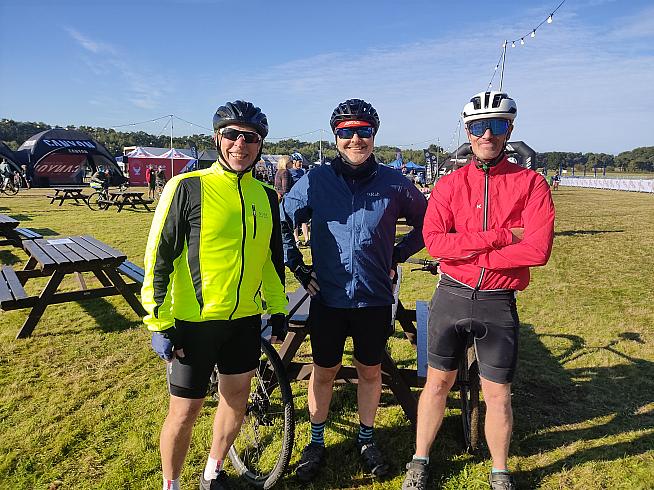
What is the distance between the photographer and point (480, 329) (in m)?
2.60

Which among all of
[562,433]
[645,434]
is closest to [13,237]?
[562,433]

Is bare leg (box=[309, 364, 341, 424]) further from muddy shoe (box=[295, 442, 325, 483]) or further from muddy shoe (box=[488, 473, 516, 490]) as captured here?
muddy shoe (box=[488, 473, 516, 490])

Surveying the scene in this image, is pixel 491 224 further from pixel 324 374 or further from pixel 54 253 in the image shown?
pixel 54 253

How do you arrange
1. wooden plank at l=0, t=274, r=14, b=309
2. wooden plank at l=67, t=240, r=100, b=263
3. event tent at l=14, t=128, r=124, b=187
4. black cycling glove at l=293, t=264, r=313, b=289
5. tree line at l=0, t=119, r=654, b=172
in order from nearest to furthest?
black cycling glove at l=293, t=264, r=313, b=289 → wooden plank at l=0, t=274, r=14, b=309 → wooden plank at l=67, t=240, r=100, b=263 → event tent at l=14, t=128, r=124, b=187 → tree line at l=0, t=119, r=654, b=172

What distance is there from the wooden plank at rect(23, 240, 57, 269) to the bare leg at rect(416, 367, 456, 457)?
4584 millimetres

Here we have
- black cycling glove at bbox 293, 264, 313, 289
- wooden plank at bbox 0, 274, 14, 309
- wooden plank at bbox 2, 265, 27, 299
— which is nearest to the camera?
black cycling glove at bbox 293, 264, 313, 289

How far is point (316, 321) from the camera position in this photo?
9.37ft

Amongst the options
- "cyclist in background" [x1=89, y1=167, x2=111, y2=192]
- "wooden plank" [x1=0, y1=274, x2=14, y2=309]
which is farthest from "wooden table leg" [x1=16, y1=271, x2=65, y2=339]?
"cyclist in background" [x1=89, y1=167, x2=111, y2=192]

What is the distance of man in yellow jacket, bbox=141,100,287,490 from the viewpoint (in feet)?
7.39

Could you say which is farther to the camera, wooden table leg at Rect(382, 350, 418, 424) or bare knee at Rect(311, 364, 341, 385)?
wooden table leg at Rect(382, 350, 418, 424)

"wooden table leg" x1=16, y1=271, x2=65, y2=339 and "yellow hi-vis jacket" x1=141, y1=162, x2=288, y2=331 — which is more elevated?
"yellow hi-vis jacket" x1=141, y1=162, x2=288, y2=331

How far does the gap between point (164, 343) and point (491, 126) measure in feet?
7.49

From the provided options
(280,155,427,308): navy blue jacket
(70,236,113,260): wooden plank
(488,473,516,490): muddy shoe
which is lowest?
(488,473,516,490): muddy shoe

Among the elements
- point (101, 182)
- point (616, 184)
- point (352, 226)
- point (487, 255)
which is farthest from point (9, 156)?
point (616, 184)
